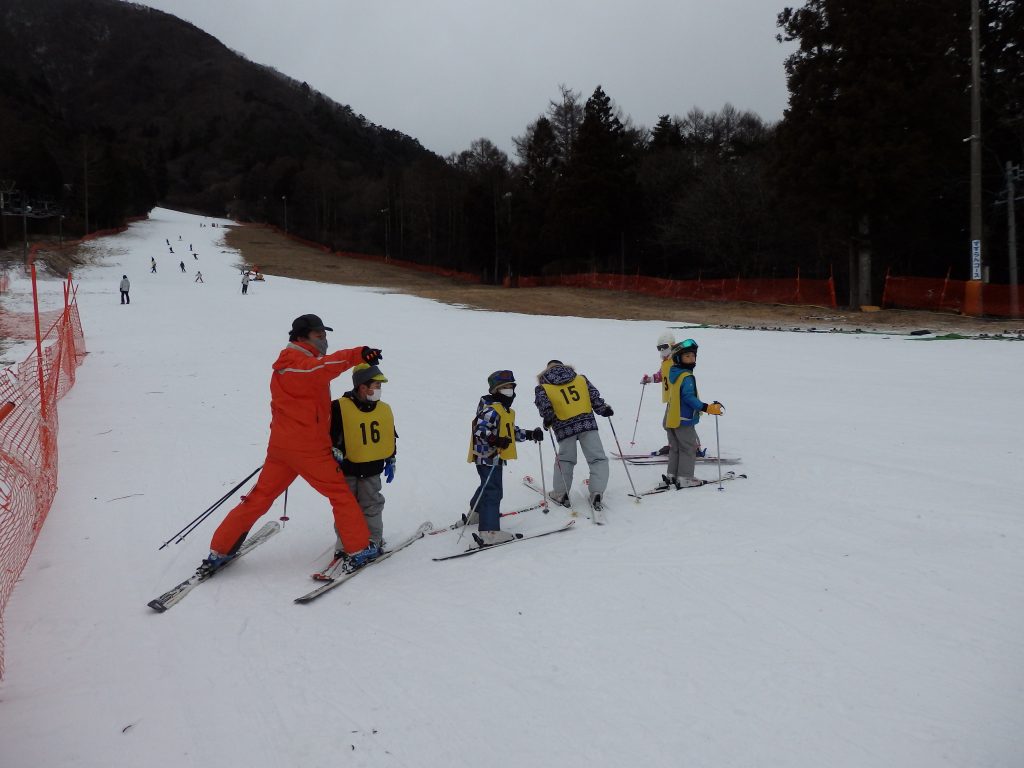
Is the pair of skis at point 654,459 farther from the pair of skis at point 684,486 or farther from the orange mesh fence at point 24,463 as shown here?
the orange mesh fence at point 24,463

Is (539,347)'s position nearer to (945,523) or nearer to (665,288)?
(945,523)

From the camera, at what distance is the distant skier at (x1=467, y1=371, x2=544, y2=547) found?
5504 millimetres

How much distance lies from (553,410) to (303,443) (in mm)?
2504

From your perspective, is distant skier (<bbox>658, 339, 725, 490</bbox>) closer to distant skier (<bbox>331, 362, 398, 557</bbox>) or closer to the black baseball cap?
distant skier (<bbox>331, 362, 398, 557</bbox>)

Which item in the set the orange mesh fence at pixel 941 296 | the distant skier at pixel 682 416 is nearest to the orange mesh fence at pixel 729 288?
the orange mesh fence at pixel 941 296

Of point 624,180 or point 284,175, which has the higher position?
point 284,175

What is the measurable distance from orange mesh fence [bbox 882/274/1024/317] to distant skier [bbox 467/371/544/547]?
2169 cm

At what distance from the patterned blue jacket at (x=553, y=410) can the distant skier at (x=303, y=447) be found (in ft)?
7.13

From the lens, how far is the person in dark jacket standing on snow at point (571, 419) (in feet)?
20.9

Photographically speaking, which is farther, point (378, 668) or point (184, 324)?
point (184, 324)

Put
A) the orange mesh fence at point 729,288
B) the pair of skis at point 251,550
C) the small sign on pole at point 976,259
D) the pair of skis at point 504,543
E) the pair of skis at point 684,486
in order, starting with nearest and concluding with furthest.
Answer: the pair of skis at point 251,550 < the pair of skis at point 504,543 < the pair of skis at point 684,486 < the small sign on pole at point 976,259 < the orange mesh fence at point 729,288

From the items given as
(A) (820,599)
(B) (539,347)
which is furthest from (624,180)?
(A) (820,599)

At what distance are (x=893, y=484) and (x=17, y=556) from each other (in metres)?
7.57

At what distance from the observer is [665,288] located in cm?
3366
